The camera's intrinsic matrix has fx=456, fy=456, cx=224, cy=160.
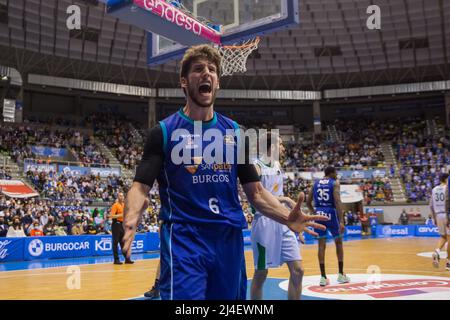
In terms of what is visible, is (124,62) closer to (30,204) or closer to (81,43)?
(81,43)

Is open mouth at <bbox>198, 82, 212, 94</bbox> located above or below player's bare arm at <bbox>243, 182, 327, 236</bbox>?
above

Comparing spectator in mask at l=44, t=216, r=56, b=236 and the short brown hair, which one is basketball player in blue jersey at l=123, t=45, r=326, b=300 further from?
spectator in mask at l=44, t=216, r=56, b=236

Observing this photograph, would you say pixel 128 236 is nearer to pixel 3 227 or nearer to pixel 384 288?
pixel 384 288

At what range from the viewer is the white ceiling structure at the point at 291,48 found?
91.0ft

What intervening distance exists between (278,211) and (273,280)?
Result: 6.56 metres

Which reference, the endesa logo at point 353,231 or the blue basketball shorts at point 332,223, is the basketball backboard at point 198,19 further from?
the endesa logo at point 353,231

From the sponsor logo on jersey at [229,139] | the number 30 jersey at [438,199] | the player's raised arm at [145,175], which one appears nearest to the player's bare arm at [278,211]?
the sponsor logo on jersey at [229,139]

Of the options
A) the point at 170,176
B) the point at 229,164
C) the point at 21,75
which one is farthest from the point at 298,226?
the point at 21,75

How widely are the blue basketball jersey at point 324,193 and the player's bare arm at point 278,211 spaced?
5736 millimetres

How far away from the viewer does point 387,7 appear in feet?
94.1

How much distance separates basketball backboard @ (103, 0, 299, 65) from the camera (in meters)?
9.65

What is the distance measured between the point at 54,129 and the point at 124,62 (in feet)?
22.4

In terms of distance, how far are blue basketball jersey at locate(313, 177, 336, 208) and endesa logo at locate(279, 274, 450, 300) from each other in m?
1.50

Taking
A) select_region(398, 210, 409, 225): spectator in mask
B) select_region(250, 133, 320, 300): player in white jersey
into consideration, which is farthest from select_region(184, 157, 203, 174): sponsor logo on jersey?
select_region(398, 210, 409, 225): spectator in mask
